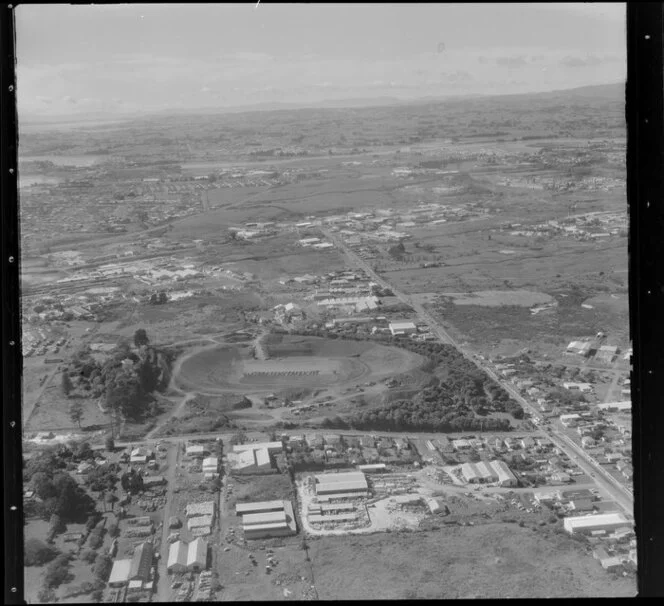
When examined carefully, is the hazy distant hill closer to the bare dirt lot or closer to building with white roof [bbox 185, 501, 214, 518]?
the bare dirt lot

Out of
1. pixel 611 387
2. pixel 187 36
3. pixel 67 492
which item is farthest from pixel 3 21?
pixel 611 387

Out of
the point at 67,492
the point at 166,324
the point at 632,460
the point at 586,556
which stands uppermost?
the point at 166,324

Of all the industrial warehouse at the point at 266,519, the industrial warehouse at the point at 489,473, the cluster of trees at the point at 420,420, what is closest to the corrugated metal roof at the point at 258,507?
the industrial warehouse at the point at 266,519

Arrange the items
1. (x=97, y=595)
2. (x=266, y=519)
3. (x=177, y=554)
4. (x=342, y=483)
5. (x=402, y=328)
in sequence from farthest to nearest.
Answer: (x=402, y=328) → (x=342, y=483) → (x=266, y=519) → (x=177, y=554) → (x=97, y=595)

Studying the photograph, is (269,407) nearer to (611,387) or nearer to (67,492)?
(67,492)

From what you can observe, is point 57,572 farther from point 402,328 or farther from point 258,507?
point 402,328

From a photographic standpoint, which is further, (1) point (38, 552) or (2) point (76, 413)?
(2) point (76, 413)

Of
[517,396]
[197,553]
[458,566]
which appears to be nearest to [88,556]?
[197,553]

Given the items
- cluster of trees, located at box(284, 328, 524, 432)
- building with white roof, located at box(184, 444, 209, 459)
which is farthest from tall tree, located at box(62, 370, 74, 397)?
cluster of trees, located at box(284, 328, 524, 432)
